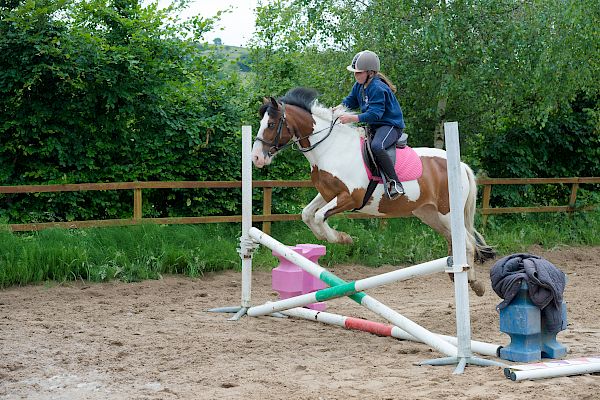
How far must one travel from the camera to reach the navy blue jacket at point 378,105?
22.7 ft

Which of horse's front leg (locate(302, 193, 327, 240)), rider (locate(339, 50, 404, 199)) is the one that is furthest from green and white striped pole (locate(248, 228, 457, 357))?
rider (locate(339, 50, 404, 199))

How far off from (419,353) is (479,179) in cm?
672

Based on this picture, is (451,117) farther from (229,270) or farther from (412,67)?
(229,270)

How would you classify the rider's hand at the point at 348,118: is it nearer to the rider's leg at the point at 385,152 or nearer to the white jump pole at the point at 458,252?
the rider's leg at the point at 385,152

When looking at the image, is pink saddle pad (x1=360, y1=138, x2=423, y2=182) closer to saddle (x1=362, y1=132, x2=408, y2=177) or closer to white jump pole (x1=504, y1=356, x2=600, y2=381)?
saddle (x1=362, y1=132, x2=408, y2=177)

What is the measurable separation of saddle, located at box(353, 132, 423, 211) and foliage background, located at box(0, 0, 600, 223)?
333 cm

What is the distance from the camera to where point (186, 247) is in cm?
949

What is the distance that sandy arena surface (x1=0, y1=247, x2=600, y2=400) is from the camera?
179 inches

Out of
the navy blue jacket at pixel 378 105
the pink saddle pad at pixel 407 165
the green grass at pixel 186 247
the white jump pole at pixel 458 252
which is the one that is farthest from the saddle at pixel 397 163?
the green grass at pixel 186 247

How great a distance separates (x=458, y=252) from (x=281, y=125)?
8.53ft

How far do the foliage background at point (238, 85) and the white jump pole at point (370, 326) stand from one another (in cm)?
356

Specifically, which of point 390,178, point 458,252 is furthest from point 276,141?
point 458,252

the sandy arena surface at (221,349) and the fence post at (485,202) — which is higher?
the fence post at (485,202)

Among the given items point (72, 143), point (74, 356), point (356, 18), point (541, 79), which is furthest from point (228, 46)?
point (74, 356)
